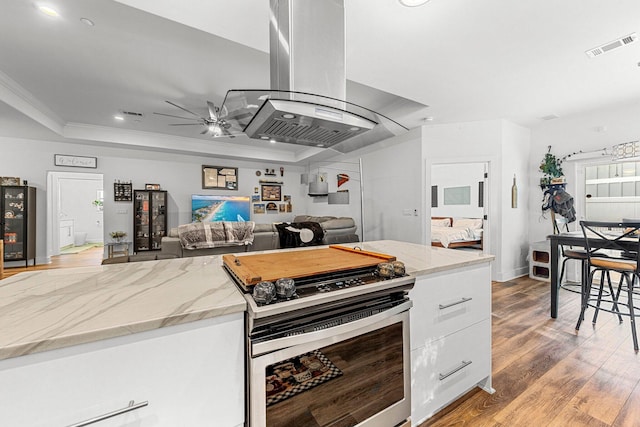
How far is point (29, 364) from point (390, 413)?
49.1 inches

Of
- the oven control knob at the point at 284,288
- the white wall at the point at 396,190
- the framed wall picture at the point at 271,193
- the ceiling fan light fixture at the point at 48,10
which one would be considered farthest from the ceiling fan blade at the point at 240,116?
the framed wall picture at the point at 271,193

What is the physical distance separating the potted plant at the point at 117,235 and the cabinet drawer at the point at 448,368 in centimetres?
658

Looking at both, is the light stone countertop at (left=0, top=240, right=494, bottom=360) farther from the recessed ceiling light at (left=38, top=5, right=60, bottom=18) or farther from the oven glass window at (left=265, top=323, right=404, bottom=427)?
the recessed ceiling light at (left=38, top=5, right=60, bottom=18)

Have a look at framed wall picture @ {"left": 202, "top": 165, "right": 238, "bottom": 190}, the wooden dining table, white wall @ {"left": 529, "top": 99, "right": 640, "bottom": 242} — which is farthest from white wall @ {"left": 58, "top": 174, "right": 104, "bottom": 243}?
white wall @ {"left": 529, "top": 99, "right": 640, "bottom": 242}

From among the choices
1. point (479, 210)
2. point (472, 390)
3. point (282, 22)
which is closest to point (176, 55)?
point (282, 22)

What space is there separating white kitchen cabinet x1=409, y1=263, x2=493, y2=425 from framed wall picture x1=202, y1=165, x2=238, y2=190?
679 cm

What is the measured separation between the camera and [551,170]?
4.28m

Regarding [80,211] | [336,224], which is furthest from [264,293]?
[80,211]

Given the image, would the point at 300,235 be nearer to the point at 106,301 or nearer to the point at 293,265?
the point at 293,265

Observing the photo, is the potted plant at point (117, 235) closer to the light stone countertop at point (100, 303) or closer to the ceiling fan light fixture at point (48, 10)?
the ceiling fan light fixture at point (48, 10)

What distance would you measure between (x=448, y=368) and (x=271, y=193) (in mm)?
7044

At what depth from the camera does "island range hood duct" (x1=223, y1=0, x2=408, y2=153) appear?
3.98 feet

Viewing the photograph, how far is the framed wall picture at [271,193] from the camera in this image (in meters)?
7.88

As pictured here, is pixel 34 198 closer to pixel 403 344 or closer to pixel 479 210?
pixel 403 344
